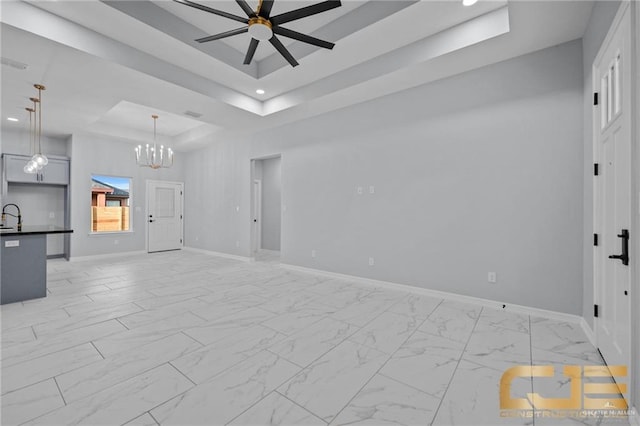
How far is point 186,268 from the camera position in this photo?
19.3ft

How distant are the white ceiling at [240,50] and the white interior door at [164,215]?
3.47 meters

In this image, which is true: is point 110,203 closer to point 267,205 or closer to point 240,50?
point 267,205

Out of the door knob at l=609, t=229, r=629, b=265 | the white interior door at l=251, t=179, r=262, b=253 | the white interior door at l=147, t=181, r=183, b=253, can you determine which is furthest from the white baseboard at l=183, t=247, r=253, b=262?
the door knob at l=609, t=229, r=629, b=265

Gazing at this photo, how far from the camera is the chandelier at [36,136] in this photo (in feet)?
14.2

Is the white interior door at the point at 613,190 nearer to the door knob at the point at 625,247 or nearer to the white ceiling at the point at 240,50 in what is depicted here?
the door knob at the point at 625,247

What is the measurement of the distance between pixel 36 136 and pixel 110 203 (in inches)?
82.1

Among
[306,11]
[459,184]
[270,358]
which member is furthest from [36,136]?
[459,184]

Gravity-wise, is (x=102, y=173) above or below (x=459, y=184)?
above

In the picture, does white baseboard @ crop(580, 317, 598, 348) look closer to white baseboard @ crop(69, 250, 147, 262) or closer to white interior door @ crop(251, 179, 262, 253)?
white interior door @ crop(251, 179, 262, 253)

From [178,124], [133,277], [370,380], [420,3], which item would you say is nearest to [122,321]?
[133,277]

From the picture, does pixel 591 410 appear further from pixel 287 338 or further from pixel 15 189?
pixel 15 189

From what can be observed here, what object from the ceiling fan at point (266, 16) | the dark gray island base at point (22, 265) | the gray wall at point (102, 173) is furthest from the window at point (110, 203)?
the ceiling fan at point (266, 16)

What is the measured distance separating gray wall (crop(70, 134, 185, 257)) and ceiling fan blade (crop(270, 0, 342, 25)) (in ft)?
23.0

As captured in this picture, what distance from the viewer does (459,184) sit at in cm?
377
